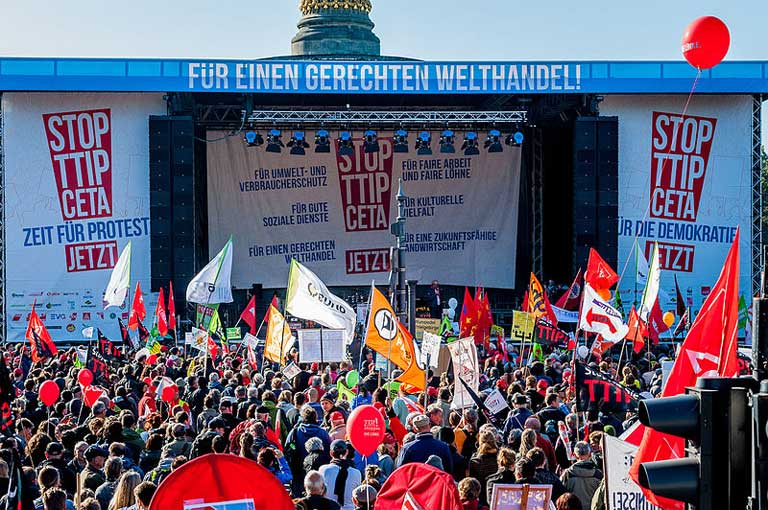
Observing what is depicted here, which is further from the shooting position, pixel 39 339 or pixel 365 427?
pixel 39 339

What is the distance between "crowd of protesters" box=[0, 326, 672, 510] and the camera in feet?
24.6

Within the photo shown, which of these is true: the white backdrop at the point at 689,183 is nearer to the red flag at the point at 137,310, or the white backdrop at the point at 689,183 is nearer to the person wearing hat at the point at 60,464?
the red flag at the point at 137,310

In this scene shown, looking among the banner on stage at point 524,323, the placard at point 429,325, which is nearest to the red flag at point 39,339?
the placard at point 429,325

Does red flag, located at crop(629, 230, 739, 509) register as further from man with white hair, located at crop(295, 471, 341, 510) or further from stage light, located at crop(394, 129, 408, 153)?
stage light, located at crop(394, 129, 408, 153)

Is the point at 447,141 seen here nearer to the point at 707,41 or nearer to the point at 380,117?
the point at 380,117

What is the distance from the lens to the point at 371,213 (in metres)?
34.7

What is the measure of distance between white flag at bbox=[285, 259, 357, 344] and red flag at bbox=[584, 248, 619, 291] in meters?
3.79

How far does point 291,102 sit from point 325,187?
251 centimetres

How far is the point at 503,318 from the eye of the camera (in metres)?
33.7

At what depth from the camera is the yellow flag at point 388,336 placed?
13648 millimetres

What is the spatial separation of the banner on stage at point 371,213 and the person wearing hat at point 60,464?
25078mm

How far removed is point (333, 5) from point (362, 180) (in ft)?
60.3

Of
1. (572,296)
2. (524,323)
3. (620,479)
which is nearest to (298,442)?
(620,479)

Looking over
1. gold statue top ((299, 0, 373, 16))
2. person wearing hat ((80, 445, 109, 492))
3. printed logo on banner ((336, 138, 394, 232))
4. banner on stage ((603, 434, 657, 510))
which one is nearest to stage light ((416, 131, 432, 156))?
printed logo on banner ((336, 138, 394, 232))
